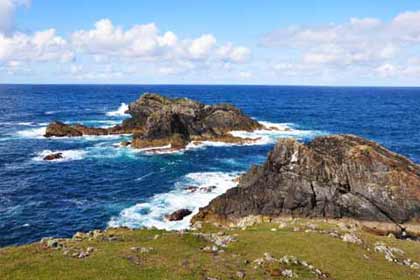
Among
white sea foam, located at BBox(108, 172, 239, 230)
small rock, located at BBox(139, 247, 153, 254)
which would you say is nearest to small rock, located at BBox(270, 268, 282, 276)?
small rock, located at BBox(139, 247, 153, 254)

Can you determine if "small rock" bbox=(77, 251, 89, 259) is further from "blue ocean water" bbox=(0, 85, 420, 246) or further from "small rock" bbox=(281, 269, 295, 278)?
"blue ocean water" bbox=(0, 85, 420, 246)

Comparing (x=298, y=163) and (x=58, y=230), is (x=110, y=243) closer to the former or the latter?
(x=58, y=230)

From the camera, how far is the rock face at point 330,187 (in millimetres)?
49438

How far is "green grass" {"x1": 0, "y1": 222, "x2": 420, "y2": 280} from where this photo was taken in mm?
25516

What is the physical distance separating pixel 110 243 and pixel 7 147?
8081cm

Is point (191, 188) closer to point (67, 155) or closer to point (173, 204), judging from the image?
point (173, 204)

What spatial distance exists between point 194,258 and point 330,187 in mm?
27657

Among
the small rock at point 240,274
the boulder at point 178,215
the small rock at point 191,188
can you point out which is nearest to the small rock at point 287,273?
the small rock at point 240,274

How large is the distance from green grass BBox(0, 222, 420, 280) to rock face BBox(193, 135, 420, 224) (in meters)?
12.6

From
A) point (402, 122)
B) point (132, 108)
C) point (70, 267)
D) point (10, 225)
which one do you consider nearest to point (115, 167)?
point (10, 225)

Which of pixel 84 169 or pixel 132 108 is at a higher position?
pixel 132 108

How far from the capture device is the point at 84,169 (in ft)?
267

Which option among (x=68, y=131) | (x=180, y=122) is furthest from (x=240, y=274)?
(x=68, y=131)

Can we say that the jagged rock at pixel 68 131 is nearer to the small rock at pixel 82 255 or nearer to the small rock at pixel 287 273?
the small rock at pixel 82 255
